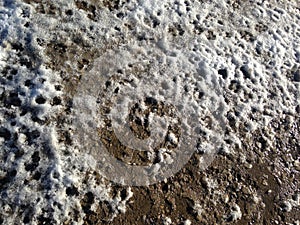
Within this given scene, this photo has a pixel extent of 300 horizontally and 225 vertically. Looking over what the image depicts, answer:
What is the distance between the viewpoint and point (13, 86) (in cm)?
362

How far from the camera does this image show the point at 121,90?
3787 millimetres

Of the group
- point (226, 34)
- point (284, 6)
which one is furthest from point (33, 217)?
point (284, 6)

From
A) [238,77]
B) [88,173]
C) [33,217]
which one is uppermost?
[238,77]

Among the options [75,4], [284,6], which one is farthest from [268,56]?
[75,4]

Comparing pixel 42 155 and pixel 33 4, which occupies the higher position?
pixel 33 4

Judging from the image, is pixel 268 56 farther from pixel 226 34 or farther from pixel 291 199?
pixel 291 199

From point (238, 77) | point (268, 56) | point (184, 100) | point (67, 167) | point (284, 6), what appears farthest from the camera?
point (284, 6)

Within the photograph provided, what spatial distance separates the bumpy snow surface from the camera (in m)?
3.23

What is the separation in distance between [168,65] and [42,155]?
1546 millimetres

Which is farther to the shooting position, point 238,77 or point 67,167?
point 238,77

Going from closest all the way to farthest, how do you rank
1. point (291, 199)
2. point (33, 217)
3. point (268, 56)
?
1. point (33, 217)
2. point (291, 199)
3. point (268, 56)

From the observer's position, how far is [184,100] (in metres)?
3.84

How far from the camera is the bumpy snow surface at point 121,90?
323 cm

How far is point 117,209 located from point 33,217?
0.64m
